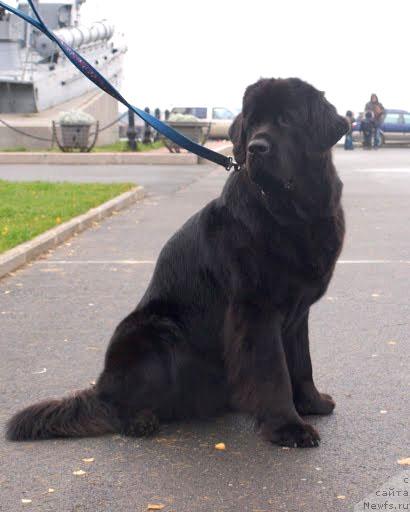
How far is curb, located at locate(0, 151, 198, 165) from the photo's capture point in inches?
912

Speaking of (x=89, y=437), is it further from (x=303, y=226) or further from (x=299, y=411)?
(x=303, y=226)

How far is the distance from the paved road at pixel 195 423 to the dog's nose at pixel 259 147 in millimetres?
1327

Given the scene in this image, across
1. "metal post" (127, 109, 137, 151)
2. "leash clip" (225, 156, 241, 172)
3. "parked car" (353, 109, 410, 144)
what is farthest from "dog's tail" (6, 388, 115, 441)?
"parked car" (353, 109, 410, 144)

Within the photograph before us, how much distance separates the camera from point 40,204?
13086 mm

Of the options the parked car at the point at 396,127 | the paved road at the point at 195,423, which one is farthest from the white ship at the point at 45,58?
the paved road at the point at 195,423

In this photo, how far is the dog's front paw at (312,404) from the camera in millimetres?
4539

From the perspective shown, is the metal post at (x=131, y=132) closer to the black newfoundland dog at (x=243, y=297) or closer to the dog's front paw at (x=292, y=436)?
the black newfoundland dog at (x=243, y=297)

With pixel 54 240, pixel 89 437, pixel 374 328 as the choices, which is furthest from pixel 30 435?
pixel 54 240

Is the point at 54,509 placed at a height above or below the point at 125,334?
below

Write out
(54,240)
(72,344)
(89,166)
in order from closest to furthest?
(72,344) → (54,240) → (89,166)

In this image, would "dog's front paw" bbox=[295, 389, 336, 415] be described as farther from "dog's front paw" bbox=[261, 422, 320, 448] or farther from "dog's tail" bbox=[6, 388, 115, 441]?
"dog's tail" bbox=[6, 388, 115, 441]

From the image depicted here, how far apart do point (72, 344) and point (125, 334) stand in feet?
6.51

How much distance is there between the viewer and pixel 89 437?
4.25m

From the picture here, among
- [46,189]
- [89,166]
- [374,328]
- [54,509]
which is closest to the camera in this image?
[54,509]
